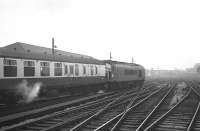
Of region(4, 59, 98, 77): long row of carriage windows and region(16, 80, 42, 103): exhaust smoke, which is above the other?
region(4, 59, 98, 77): long row of carriage windows

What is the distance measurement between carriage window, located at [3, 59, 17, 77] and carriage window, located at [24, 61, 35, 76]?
85 cm

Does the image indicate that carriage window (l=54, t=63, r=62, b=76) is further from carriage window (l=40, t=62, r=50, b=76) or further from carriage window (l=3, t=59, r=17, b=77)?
carriage window (l=3, t=59, r=17, b=77)

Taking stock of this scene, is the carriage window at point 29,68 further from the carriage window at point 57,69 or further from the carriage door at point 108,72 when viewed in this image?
the carriage door at point 108,72

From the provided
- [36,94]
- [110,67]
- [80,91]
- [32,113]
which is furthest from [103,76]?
[32,113]

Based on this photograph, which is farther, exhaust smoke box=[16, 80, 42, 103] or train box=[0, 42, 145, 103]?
exhaust smoke box=[16, 80, 42, 103]

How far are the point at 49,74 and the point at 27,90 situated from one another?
93.6 inches

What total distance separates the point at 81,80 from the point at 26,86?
6.97 meters

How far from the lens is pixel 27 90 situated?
49.0ft

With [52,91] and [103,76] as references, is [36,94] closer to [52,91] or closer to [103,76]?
[52,91]

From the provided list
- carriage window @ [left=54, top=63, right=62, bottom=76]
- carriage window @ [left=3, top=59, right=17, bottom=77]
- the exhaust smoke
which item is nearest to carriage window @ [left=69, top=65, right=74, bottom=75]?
carriage window @ [left=54, top=63, right=62, bottom=76]

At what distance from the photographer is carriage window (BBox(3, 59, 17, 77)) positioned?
1335cm

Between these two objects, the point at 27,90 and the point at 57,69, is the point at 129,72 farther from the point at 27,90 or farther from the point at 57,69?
the point at 27,90

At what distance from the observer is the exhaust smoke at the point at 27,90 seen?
14.4 metres

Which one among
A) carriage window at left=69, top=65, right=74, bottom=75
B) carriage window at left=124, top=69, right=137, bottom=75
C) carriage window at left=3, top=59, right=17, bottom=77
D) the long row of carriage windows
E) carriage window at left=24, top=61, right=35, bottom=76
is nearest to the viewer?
carriage window at left=3, top=59, right=17, bottom=77
